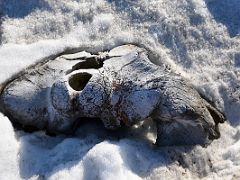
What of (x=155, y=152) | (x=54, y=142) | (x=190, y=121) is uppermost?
(x=190, y=121)

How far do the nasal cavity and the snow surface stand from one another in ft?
0.87

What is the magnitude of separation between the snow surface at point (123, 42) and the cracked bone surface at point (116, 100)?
102 millimetres

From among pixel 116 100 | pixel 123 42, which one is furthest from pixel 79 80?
pixel 123 42

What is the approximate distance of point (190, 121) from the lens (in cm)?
309

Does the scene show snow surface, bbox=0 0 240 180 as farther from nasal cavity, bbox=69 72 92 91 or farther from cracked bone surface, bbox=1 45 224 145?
nasal cavity, bbox=69 72 92 91

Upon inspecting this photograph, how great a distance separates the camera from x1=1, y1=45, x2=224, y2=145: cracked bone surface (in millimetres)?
3092

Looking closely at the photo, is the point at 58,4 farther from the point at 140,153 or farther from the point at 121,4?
the point at 140,153

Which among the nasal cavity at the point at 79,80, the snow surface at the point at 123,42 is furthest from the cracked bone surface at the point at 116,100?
the snow surface at the point at 123,42

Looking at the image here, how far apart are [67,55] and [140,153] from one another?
956mm

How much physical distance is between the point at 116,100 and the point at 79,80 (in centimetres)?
33

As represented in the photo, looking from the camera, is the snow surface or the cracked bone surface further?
the cracked bone surface

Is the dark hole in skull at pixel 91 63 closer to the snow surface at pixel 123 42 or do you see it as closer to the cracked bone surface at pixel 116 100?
the cracked bone surface at pixel 116 100

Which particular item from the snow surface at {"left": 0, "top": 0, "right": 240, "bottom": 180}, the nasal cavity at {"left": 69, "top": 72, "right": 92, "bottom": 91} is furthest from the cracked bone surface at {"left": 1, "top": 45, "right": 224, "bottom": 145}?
the snow surface at {"left": 0, "top": 0, "right": 240, "bottom": 180}

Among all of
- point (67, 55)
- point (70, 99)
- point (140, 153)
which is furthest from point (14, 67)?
point (140, 153)
